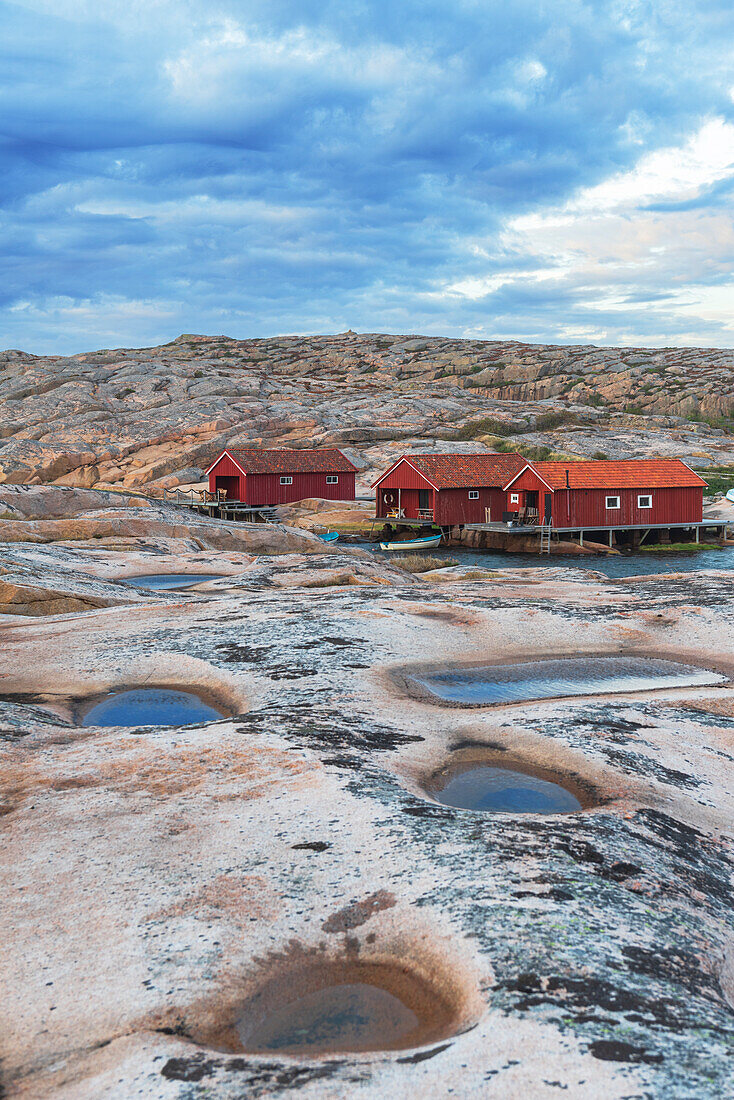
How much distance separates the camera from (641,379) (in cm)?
13400

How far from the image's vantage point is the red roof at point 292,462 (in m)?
68.2

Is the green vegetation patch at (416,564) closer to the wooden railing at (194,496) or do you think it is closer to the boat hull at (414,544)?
the boat hull at (414,544)

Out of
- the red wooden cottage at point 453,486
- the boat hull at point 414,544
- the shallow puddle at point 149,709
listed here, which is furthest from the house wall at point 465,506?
the shallow puddle at point 149,709

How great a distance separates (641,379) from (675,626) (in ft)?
419

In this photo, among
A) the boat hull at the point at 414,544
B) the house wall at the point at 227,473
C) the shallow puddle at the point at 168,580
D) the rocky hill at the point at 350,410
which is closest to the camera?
the shallow puddle at the point at 168,580

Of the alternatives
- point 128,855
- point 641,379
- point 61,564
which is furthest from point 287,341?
point 128,855

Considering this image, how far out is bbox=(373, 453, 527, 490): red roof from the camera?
5897cm

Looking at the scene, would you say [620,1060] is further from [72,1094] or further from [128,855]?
[128,855]

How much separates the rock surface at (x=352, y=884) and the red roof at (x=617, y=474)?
43.0 m

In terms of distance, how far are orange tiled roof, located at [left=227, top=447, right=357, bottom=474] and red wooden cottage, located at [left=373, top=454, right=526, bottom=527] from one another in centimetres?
1071

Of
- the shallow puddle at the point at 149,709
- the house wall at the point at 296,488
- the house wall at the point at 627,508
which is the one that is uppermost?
the house wall at the point at 296,488

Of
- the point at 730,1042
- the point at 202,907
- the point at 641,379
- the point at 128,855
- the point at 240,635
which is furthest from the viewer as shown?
the point at 641,379

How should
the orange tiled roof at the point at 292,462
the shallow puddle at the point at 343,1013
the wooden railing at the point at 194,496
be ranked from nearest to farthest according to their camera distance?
the shallow puddle at the point at 343,1013 < the orange tiled roof at the point at 292,462 < the wooden railing at the point at 194,496

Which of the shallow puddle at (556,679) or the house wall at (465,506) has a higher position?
the house wall at (465,506)
